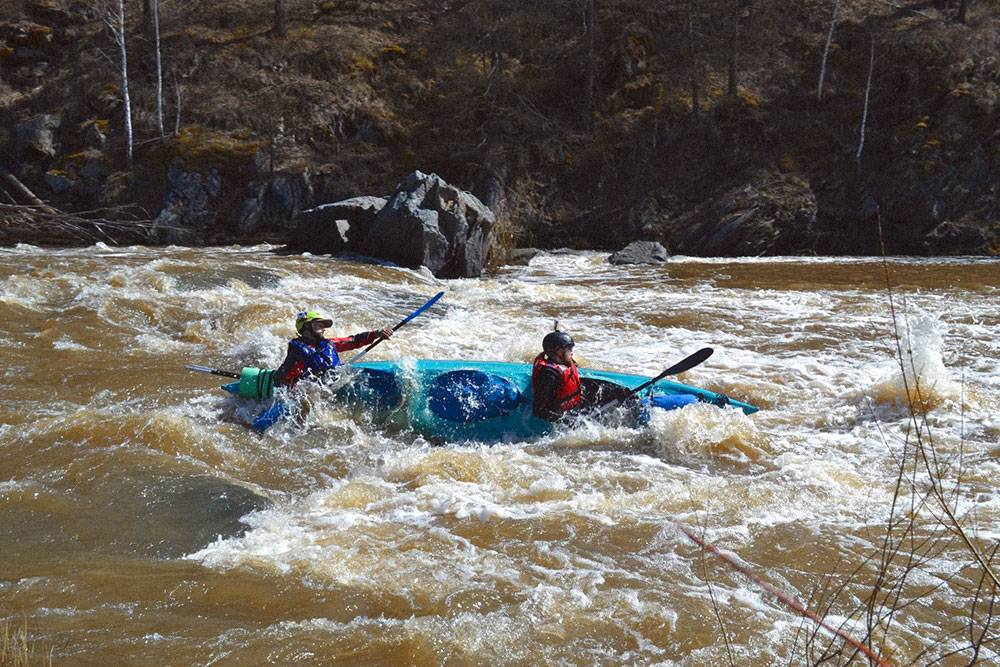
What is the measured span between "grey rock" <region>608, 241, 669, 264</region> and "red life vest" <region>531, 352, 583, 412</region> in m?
10.1

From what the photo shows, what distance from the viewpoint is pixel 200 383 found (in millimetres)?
6426

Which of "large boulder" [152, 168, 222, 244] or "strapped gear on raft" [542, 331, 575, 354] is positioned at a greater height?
"large boulder" [152, 168, 222, 244]

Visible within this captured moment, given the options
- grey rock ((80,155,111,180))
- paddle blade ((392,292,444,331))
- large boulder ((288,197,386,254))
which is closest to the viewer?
paddle blade ((392,292,444,331))

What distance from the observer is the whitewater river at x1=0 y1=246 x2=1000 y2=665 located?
2.90 m

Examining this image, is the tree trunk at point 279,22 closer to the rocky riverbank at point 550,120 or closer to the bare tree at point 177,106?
the rocky riverbank at point 550,120

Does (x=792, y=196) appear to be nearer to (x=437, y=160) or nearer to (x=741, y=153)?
(x=741, y=153)

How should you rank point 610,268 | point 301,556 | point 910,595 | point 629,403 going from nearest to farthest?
point 910,595, point 301,556, point 629,403, point 610,268

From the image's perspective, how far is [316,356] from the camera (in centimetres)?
559

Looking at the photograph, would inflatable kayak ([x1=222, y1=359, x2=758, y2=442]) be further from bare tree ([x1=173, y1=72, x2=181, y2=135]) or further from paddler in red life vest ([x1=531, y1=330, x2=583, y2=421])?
bare tree ([x1=173, y1=72, x2=181, y2=135])

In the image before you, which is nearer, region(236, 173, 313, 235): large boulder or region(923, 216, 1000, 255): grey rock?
region(923, 216, 1000, 255): grey rock

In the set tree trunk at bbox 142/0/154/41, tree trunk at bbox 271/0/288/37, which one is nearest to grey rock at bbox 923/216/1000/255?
tree trunk at bbox 271/0/288/37

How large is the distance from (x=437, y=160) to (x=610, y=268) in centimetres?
681

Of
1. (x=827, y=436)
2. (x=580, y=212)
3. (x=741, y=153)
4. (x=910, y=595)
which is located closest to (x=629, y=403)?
(x=827, y=436)

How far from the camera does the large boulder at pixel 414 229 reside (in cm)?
1275
